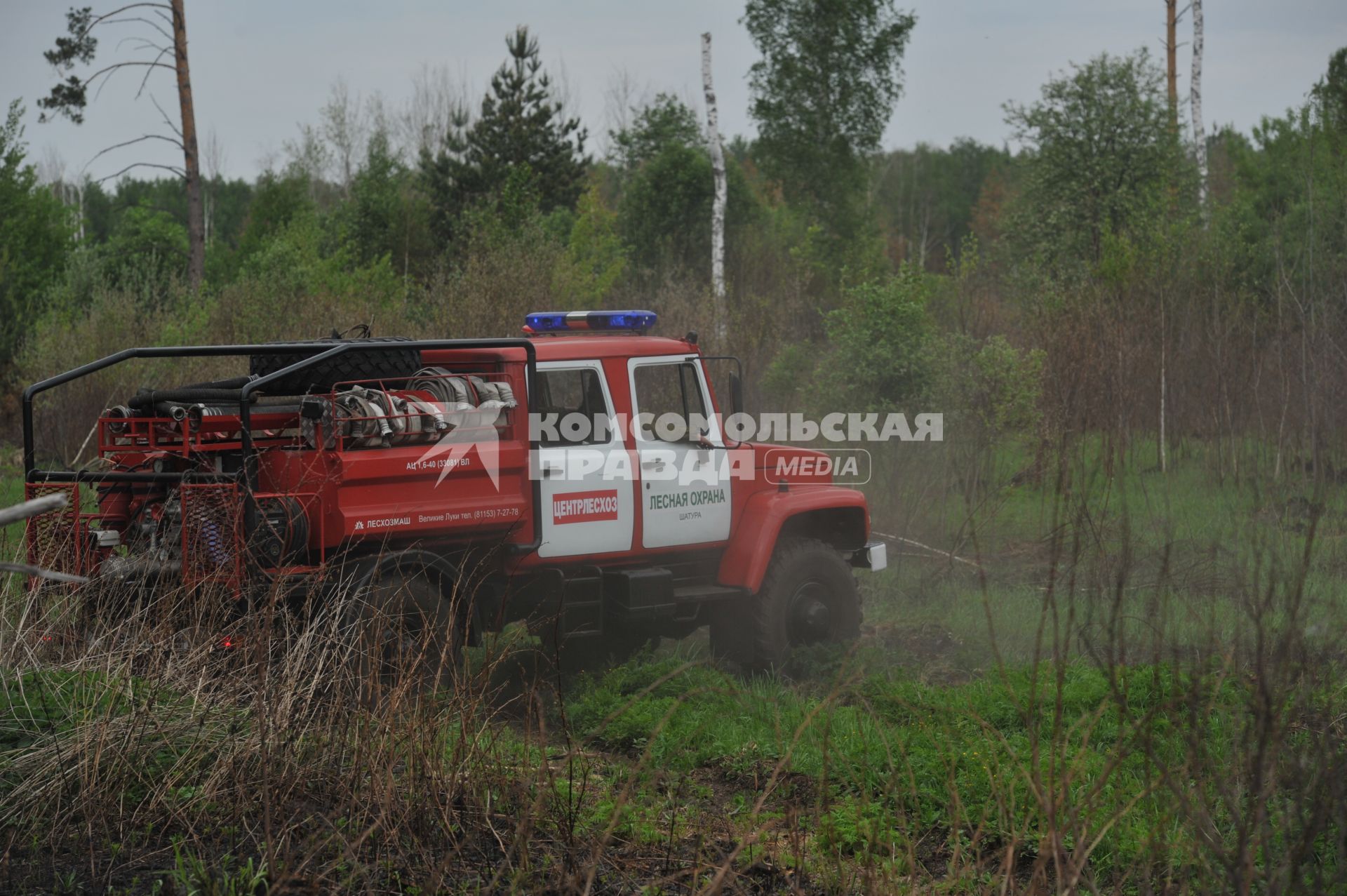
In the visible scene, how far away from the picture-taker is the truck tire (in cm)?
802

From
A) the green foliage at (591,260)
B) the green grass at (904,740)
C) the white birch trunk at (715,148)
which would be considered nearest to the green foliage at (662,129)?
the green foliage at (591,260)

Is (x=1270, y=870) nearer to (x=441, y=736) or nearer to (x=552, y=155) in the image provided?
(x=441, y=736)

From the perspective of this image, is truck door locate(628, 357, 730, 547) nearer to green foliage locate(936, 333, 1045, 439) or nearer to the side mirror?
the side mirror

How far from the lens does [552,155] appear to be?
121ft

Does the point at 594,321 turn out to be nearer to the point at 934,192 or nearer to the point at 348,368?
the point at 348,368

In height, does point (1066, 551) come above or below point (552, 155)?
A: below

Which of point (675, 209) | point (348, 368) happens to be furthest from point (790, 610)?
point (675, 209)

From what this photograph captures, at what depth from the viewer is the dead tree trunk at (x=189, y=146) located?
23.1m

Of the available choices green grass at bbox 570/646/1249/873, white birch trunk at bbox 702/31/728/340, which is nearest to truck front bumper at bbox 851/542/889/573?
green grass at bbox 570/646/1249/873

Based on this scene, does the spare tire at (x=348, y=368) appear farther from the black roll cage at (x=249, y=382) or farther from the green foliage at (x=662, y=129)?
the green foliage at (x=662, y=129)

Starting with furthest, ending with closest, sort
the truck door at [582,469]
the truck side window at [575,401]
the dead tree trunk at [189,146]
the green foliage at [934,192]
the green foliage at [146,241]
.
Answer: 1. the green foliage at [934,192]
2. the green foliage at [146,241]
3. the dead tree trunk at [189,146]
4. the truck side window at [575,401]
5. the truck door at [582,469]

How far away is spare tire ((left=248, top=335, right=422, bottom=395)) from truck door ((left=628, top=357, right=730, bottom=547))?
4.73 feet

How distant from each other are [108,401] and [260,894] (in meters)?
13.5

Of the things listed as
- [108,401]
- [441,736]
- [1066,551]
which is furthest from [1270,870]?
[108,401]
